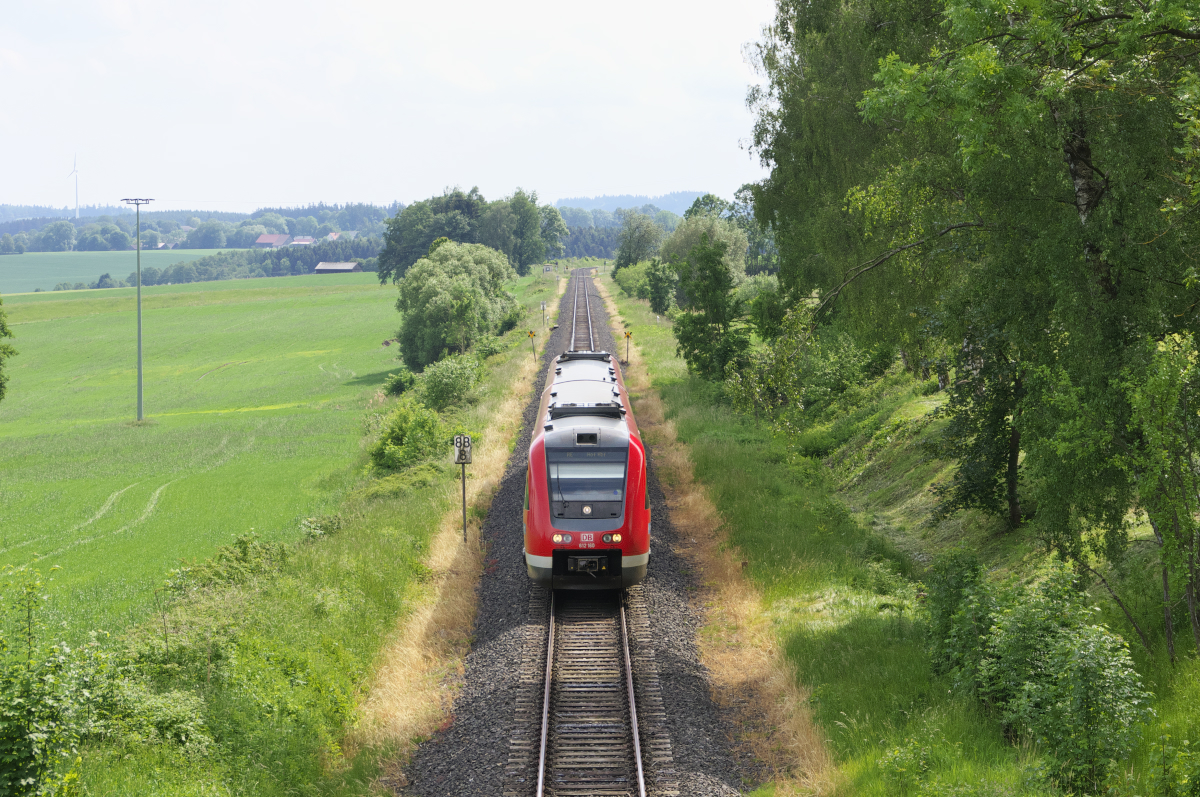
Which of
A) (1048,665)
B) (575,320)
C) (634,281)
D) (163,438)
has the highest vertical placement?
(634,281)

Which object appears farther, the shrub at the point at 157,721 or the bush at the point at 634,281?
the bush at the point at 634,281

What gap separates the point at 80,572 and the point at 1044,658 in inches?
909

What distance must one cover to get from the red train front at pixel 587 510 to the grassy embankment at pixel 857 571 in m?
2.78

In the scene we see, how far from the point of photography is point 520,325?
66.5m

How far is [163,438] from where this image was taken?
139ft

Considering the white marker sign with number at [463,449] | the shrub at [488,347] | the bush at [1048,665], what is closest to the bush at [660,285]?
the shrub at [488,347]

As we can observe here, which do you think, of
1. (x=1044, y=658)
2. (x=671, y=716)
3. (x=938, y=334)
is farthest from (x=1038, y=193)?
(x=671, y=716)

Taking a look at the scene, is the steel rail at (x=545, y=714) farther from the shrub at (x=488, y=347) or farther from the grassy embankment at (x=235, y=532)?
the shrub at (x=488, y=347)

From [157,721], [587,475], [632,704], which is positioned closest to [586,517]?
[587,475]

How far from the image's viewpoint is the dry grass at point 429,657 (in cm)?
Result: 1059

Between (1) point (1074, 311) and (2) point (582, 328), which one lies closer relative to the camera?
(1) point (1074, 311)

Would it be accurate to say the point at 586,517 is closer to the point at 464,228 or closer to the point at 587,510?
the point at 587,510

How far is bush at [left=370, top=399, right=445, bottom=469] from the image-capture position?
88.3 ft

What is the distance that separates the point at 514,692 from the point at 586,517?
3.22 m
